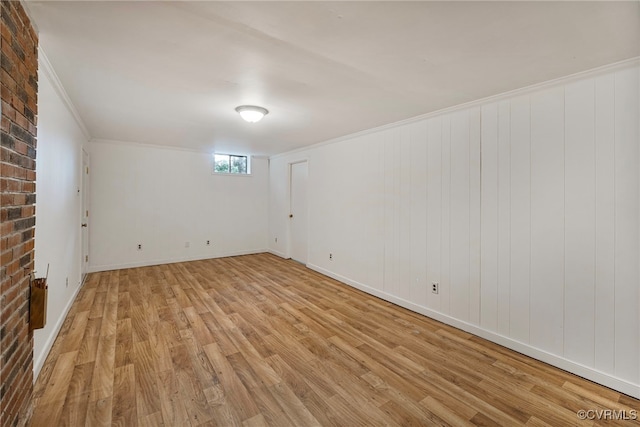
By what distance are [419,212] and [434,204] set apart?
21 cm

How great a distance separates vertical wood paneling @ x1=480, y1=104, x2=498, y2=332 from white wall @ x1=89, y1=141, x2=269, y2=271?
479cm

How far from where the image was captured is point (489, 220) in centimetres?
264

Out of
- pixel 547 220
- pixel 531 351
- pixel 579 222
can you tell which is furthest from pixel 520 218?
pixel 531 351

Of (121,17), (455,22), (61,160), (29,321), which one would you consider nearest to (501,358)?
(455,22)

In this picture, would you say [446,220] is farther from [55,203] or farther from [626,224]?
[55,203]

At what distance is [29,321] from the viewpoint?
1.61 meters

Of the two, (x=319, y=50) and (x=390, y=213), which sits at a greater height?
(x=319, y=50)

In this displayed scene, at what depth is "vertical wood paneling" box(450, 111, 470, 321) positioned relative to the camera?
2805 mm

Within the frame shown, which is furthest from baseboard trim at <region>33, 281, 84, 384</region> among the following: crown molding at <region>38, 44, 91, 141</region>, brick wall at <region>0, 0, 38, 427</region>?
crown molding at <region>38, 44, 91, 141</region>

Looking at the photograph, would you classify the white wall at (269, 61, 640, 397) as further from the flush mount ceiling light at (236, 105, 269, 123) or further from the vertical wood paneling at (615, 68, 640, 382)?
the flush mount ceiling light at (236, 105, 269, 123)

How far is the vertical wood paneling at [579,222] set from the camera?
2080mm

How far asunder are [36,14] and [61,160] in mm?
1730

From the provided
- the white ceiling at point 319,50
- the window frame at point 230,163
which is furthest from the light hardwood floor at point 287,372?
the window frame at point 230,163

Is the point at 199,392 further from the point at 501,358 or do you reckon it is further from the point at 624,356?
the point at 624,356
